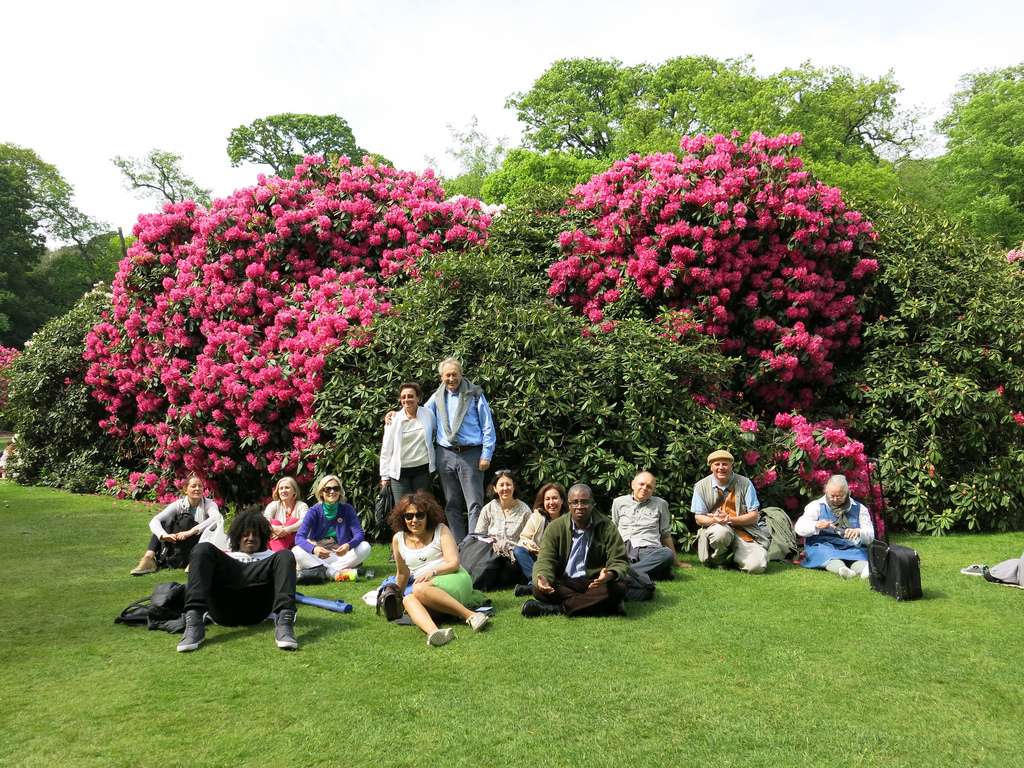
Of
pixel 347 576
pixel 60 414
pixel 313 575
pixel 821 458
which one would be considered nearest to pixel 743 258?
pixel 821 458

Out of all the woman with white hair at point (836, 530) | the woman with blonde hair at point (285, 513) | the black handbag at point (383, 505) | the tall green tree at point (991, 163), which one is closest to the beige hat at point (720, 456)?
the woman with white hair at point (836, 530)

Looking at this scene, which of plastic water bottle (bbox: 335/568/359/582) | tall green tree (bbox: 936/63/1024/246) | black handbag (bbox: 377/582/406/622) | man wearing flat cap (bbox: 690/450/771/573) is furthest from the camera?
tall green tree (bbox: 936/63/1024/246)

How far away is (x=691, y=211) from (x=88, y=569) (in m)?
7.34

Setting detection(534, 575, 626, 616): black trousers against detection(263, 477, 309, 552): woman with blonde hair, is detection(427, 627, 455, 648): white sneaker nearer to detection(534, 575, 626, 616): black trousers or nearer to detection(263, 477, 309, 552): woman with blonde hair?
detection(534, 575, 626, 616): black trousers

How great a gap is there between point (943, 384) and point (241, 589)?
7820 mm

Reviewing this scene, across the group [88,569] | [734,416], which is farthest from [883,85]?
[88,569]

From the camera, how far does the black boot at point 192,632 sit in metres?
4.88

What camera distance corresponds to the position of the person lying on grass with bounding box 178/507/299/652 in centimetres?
510

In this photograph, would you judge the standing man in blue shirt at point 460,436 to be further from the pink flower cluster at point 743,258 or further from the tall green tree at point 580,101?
the tall green tree at point 580,101

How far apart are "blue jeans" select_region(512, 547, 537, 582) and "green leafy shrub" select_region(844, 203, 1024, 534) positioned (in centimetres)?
473

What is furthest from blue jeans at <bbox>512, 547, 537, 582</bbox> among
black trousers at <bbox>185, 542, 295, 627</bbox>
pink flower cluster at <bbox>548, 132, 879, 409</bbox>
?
pink flower cluster at <bbox>548, 132, 879, 409</bbox>

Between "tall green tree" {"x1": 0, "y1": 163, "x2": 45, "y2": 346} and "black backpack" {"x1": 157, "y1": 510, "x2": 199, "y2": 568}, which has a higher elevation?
"tall green tree" {"x1": 0, "y1": 163, "x2": 45, "y2": 346}

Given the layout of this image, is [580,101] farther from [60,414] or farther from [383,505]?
[383,505]

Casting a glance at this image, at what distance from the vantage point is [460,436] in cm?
766
